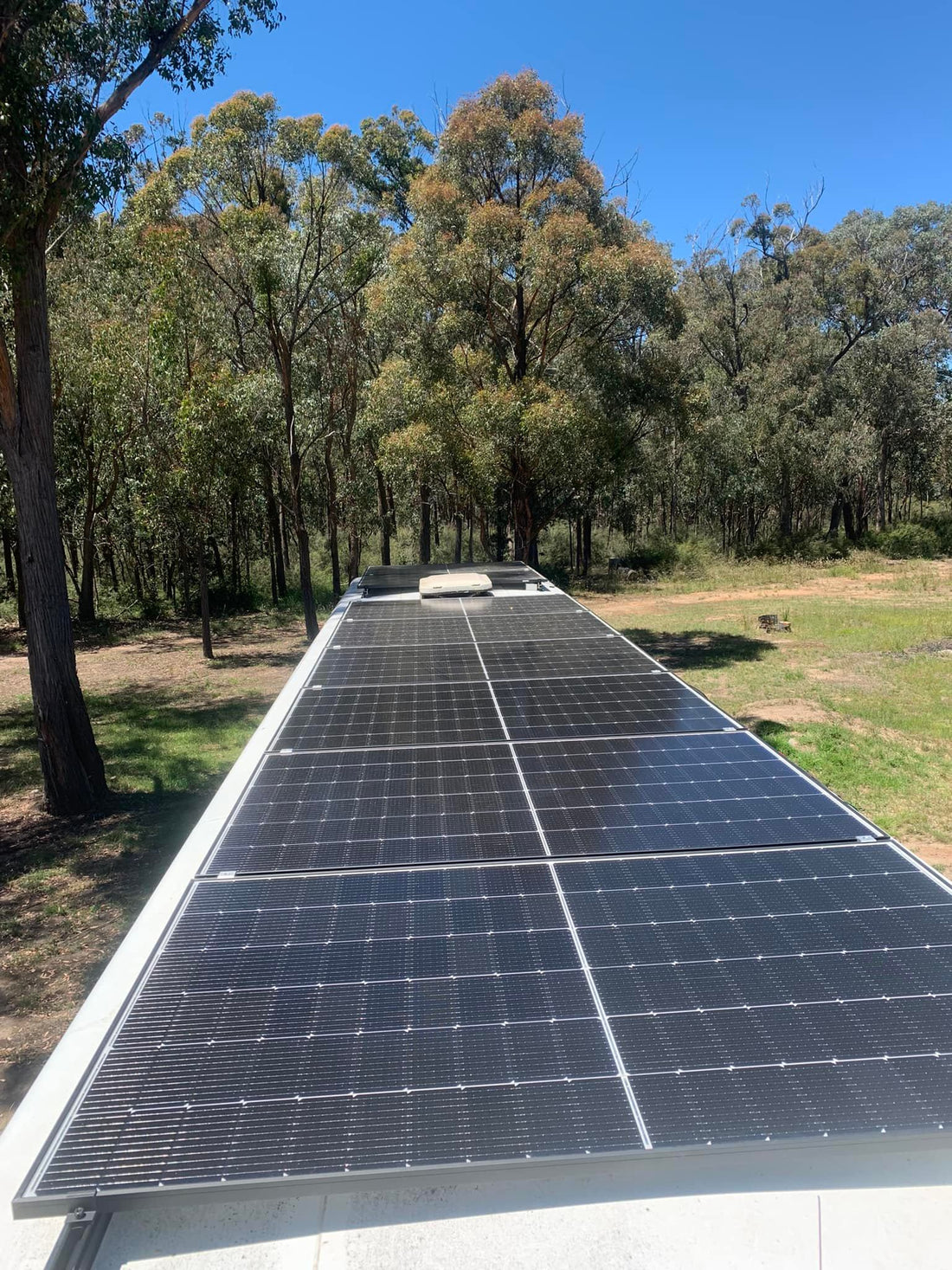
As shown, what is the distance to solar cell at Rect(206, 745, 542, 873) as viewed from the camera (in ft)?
13.0

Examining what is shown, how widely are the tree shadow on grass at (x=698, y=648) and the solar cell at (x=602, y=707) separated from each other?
10176 millimetres

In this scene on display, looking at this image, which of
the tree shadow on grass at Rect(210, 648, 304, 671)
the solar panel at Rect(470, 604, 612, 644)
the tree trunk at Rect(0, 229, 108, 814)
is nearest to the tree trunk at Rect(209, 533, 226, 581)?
the tree shadow on grass at Rect(210, 648, 304, 671)

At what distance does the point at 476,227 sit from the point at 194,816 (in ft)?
43.0

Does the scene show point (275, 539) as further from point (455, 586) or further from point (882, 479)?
point (882, 479)

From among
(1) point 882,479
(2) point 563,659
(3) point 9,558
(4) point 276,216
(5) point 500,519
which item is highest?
(4) point 276,216

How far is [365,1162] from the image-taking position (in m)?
2.25

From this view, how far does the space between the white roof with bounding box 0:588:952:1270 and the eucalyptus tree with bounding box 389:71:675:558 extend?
1490 cm

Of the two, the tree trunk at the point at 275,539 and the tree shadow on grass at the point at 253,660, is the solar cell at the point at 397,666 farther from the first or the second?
the tree trunk at the point at 275,539

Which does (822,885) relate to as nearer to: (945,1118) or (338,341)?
(945,1118)

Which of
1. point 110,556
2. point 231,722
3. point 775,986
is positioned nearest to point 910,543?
point 231,722

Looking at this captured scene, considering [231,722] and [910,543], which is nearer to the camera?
[231,722]

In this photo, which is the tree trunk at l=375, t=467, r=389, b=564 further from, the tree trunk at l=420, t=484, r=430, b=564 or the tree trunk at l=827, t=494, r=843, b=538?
the tree trunk at l=827, t=494, r=843, b=538

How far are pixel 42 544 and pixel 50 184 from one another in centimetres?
386

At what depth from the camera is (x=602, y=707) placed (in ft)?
21.2
